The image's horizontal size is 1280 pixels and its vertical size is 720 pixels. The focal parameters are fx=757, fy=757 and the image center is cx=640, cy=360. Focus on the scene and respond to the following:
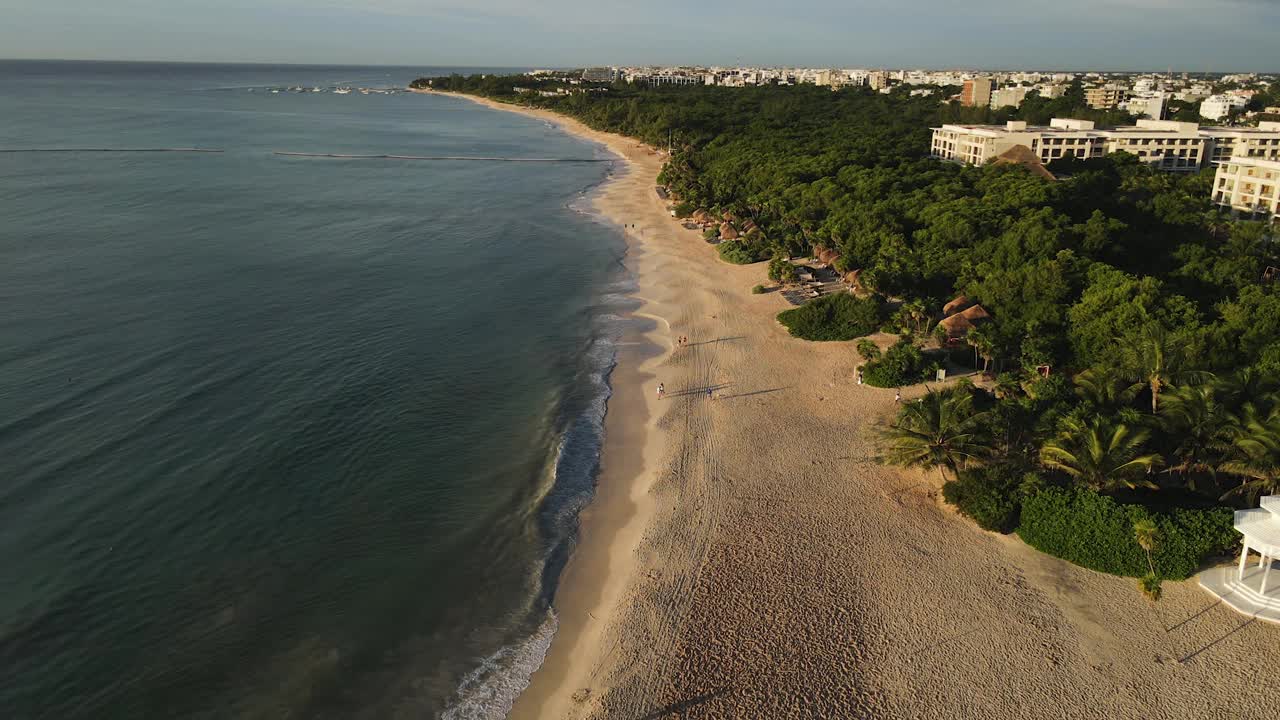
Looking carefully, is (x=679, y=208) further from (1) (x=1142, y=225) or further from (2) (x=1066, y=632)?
(2) (x=1066, y=632)

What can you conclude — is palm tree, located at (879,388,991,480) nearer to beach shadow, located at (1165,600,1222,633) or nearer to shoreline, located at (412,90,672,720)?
beach shadow, located at (1165,600,1222,633)

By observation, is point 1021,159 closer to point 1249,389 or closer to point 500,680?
point 1249,389

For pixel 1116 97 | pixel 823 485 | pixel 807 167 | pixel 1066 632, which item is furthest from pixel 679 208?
pixel 1116 97

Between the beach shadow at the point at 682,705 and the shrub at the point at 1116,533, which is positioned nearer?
the beach shadow at the point at 682,705

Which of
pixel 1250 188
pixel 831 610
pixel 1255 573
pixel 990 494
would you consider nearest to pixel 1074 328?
pixel 990 494

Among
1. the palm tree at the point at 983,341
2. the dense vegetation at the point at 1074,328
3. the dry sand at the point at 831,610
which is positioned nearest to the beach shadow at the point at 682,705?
the dry sand at the point at 831,610

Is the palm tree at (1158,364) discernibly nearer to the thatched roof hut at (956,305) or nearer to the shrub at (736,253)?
the thatched roof hut at (956,305)

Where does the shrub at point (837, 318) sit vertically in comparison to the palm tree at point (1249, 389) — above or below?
below
